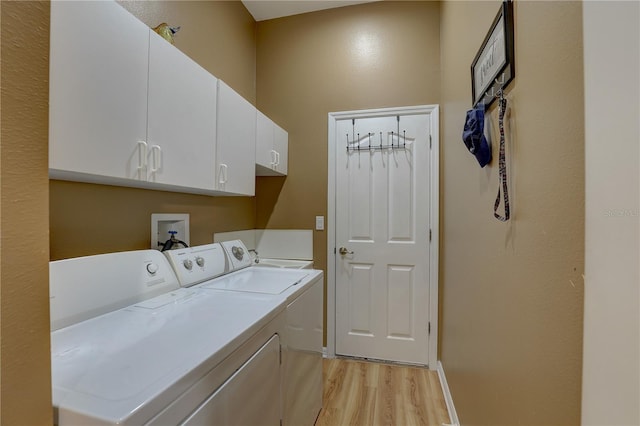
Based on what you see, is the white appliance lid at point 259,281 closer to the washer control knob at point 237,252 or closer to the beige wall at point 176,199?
the washer control knob at point 237,252

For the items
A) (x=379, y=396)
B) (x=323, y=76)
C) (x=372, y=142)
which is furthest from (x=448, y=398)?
(x=323, y=76)

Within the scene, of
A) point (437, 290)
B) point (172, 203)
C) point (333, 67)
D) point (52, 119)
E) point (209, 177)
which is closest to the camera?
point (52, 119)

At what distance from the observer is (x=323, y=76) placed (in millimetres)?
2471

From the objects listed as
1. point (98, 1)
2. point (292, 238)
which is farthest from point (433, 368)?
point (98, 1)

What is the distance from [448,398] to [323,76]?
8.89ft

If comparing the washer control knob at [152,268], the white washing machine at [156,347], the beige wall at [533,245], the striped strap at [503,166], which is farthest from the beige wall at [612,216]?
the washer control knob at [152,268]

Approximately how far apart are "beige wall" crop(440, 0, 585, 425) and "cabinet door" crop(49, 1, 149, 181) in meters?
1.33

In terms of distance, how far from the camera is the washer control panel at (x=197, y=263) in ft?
4.46

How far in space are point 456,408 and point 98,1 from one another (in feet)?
8.39

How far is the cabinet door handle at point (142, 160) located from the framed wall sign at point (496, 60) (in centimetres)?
135

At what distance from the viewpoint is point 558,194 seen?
0.63 metres

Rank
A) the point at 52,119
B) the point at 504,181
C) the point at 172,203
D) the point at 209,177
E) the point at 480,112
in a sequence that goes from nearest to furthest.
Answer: the point at 52,119
the point at 504,181
the point at 480,112
the point at 209,177
the point at 172,203

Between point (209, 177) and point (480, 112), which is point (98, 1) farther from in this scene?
point (480, 112)

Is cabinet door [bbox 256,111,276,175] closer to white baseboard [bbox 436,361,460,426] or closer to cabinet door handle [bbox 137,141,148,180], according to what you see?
cabinet door handle [bbox 137,141,148,180]
